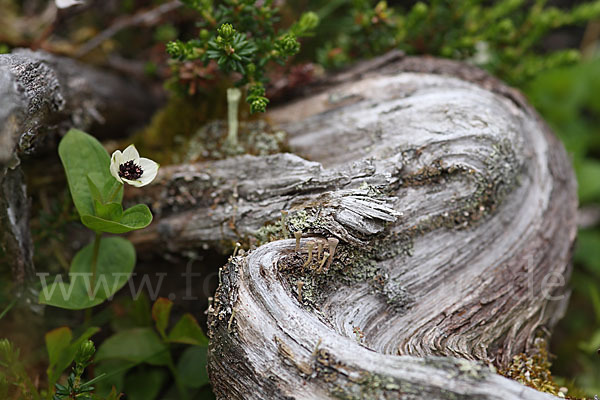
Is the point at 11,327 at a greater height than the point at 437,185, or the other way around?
the point at 437,185

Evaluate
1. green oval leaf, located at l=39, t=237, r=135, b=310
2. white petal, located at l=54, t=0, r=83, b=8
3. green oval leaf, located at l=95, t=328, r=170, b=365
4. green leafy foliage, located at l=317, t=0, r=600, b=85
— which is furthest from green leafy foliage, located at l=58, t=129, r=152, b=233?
green leafy foliage, located at l=317, t=0, r=600, b=85

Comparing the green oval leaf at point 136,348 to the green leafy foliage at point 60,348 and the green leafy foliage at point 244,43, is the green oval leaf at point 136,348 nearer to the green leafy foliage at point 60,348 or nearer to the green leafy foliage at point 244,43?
the green leafy foliage at point 60,348

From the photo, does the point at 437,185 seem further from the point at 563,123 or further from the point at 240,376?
the point at 563,123

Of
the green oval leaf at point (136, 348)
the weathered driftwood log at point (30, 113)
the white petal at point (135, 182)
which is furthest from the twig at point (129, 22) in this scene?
the green oval leaf at point (136, 348)

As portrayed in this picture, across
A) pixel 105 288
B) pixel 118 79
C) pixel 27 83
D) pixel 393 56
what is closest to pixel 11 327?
pixel 105 288

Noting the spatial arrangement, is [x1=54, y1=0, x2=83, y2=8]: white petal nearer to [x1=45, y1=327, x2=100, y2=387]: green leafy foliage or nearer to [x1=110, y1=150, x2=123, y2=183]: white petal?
[x1=110, y1=150, x2=123, y2=183]: white petal
